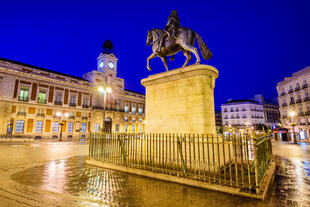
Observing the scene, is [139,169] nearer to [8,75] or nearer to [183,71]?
[183,71]

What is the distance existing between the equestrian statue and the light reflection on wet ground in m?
4.46

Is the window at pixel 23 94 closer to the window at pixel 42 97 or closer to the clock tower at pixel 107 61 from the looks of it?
the window at pixel 42 97

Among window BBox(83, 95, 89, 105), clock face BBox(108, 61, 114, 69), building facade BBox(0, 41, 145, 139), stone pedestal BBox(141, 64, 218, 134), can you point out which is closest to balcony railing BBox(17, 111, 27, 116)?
building facade BBox(0, 41, 145, 139)

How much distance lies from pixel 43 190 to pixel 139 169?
2641 mm

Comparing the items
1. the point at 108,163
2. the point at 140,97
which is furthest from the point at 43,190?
the point at 140,97

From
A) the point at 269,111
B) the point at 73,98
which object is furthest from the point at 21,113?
the point at 269,111

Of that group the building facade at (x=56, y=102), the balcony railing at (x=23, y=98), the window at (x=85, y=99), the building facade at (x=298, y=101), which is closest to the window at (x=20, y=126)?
the building facade at (x=56, y=102)

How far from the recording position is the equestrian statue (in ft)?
20.9

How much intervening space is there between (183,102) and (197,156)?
1.97 m

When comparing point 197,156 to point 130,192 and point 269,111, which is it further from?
point 269,111

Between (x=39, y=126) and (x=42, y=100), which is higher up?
(x=42, y=100)

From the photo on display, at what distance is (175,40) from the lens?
21.9ft

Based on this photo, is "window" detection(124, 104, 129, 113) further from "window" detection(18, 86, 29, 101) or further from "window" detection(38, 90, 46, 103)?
"window" detection(18, 86, 29, 101)

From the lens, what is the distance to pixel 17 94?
27.4 meters
